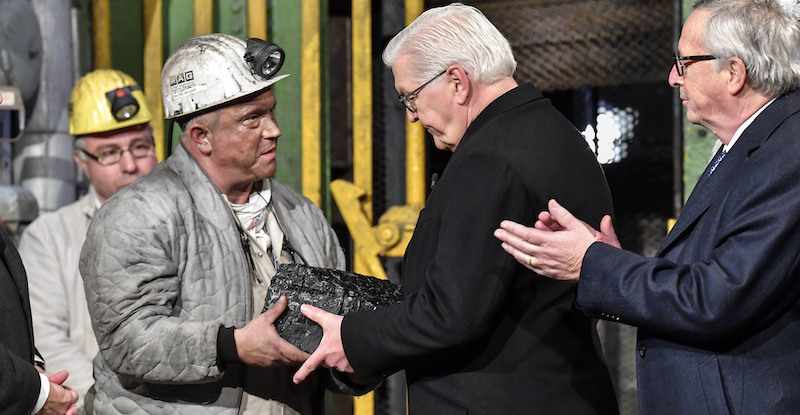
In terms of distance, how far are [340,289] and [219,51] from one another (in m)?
0.81

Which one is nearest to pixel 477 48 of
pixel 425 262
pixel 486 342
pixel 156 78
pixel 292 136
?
pixel 425 262

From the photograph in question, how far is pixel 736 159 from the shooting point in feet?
7.56

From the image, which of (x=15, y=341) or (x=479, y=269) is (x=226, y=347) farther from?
(x=479, y=269)

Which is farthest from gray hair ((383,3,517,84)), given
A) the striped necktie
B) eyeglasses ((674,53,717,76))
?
the striped necktie

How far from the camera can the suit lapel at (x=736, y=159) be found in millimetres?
2279

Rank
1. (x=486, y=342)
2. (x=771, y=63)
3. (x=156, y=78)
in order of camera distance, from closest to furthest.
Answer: (x=771, y=63) → (x=486, y=342) → (x=156, y=78)

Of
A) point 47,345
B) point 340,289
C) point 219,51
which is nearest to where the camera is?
point 340,289

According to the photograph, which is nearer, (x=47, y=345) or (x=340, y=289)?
(x=340, y=289)

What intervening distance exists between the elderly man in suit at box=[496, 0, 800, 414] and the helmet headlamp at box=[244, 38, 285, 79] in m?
1.05

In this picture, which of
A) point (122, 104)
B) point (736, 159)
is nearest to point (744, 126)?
point (736, 159)

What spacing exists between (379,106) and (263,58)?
4.71 feet

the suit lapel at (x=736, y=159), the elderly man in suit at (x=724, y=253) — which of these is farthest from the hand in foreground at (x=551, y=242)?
the suit lapel at (x=736, y=159)

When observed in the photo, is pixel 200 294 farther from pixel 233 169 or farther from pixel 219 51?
pixel 219 51

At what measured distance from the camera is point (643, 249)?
14.6 ft
